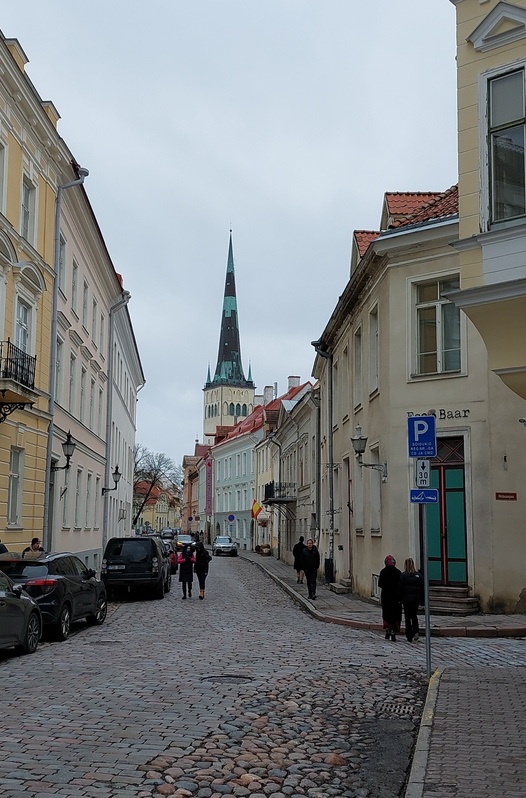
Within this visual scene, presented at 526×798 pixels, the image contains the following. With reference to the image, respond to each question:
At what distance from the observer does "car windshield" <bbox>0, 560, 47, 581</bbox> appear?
1439 cm

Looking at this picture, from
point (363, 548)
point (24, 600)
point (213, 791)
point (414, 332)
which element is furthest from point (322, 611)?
point (213, 791)

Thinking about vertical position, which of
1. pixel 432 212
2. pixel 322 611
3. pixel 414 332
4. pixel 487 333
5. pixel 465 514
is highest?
pixel 432 212

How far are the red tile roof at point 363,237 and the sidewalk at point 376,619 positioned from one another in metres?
9.72

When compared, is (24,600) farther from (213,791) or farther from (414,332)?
(414,332)

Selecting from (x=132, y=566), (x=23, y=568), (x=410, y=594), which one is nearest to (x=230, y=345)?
(x=132, y=566)

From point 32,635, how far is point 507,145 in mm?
9419

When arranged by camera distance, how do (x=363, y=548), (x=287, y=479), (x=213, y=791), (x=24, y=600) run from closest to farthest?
(x=213, y=791), (x=24, y=600), (x=363, y=548), (x=287, y=479)

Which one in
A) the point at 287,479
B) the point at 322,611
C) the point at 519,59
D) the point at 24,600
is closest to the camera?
the point at 519,59

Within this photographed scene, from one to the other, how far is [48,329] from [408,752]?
17.8m

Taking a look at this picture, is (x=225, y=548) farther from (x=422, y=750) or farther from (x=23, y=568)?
(x=422, y=750)

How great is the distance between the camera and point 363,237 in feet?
81.9

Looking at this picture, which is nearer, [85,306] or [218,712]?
[218,712]

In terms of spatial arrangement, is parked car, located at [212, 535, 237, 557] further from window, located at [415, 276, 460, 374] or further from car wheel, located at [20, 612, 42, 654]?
car wheel, located at [20, 612, 42, 654]

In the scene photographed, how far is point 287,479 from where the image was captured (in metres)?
48.8
